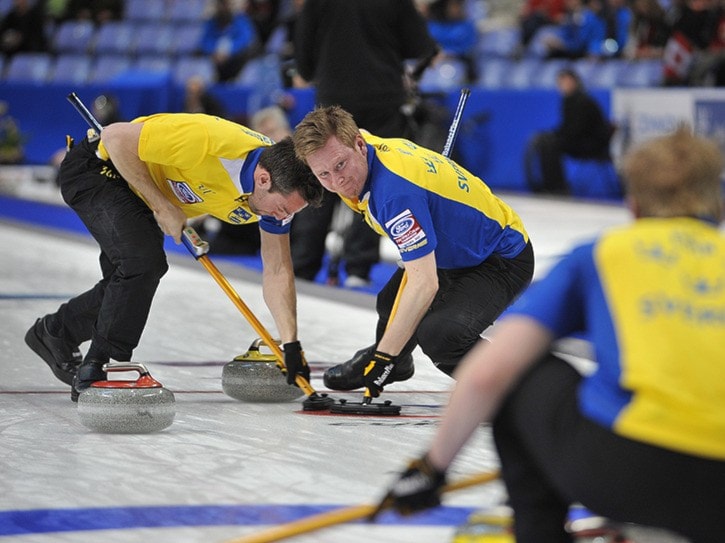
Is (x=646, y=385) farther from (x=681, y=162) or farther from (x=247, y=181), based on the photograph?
(x=247, y=181)

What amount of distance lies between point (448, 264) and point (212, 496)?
1.45 meters

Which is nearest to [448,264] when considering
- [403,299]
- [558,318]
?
[403,299]

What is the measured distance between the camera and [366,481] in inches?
142

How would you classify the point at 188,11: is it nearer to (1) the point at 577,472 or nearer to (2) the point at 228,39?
(2) the point at 228,39

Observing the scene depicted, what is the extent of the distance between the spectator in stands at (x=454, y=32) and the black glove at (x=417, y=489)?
12671mm

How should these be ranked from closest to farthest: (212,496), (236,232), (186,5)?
(212,496)
(236,232)
(186,5)

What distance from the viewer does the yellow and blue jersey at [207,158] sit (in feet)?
14.8

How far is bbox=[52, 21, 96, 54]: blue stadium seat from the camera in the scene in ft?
59.1

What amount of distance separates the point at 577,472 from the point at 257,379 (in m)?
2.56

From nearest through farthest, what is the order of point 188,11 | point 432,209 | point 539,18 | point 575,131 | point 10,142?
point 432,209 < point 575,131 < point 539,18 < point 10,142 < point 188,11

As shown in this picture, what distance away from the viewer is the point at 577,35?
14602 millimetres

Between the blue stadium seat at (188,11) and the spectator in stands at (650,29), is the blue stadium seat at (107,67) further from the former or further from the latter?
the spectator in stands at (650,29)

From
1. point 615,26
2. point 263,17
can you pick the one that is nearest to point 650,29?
point 615,26

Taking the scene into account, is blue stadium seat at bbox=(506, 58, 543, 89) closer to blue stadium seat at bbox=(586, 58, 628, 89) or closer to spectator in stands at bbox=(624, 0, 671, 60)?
blue stadium seat at bbox=(586, 58, 628, 89)
